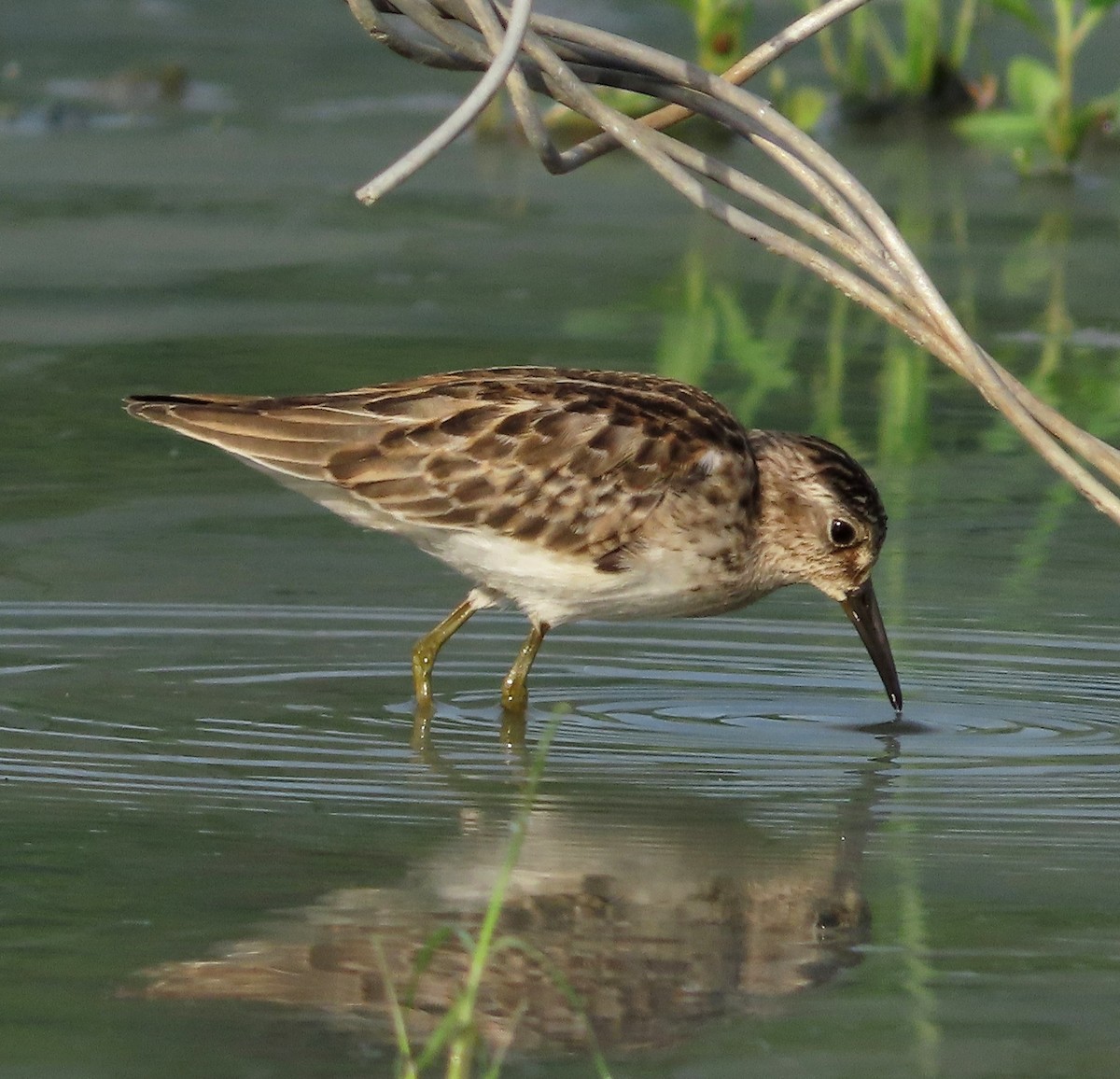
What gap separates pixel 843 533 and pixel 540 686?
1010 millimetres

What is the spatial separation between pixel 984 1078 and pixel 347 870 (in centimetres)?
152

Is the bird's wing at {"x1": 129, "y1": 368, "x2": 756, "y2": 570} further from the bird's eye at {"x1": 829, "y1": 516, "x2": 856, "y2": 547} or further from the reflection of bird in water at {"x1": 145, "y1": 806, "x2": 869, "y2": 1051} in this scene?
the reflection of bird in water at {"x1": 145, "y1": 806, "x2": 869, "y2": 1051}

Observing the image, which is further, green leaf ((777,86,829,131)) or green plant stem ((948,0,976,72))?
green plant stem ((948,0,976,72))

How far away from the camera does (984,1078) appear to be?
164 inches

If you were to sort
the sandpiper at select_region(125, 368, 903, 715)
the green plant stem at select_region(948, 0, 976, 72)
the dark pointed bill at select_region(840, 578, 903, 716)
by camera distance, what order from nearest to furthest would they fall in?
the dark pointed bill at select_region(840, 578, 903, 716) → the sandpiper at select_region(125, 368, 903, 715) → the green plant stem at select_region(948, 0, 976, 72)

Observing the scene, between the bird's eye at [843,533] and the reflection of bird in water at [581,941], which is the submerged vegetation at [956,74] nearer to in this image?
the bird's eye at [843,533]

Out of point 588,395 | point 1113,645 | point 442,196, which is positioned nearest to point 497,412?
point 588,395

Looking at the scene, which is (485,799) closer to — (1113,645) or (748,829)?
(748,829)

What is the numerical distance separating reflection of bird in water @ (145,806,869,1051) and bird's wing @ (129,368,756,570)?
1.71 meters

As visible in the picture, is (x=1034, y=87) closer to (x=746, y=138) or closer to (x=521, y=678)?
(x=521, y=678)

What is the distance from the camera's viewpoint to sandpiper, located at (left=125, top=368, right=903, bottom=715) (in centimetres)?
718

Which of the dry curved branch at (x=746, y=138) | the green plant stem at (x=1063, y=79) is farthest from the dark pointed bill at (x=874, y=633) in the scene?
the green plant stem at (x=1063, y=79)

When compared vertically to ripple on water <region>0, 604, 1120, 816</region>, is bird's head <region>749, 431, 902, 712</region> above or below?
above

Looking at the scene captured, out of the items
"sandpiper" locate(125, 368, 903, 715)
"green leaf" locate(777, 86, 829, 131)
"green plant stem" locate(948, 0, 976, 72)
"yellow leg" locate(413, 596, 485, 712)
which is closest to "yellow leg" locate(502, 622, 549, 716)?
"sandpiper" locate(125, 368, 903, 715)
